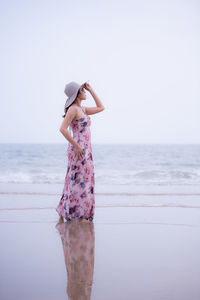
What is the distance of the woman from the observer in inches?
158

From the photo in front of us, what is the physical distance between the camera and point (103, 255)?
2977 millimetres

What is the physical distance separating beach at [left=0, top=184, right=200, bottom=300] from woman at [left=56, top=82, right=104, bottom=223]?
219 mm

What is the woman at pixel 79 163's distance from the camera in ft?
13.2

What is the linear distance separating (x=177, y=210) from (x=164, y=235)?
5.77ft

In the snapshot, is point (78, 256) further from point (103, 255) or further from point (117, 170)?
point (117, 170)

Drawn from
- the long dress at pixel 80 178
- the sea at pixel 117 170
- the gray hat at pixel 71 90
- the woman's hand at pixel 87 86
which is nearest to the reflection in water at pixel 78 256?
the long dress at pixel 80 178

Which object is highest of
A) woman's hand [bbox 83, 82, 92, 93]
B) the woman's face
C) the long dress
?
woman's hand [bbox 83, 82, 92, 93]

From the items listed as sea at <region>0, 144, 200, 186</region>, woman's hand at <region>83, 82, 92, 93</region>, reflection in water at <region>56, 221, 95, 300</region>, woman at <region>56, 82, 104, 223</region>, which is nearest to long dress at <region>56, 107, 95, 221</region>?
woman at <region>56, 82, 104, 223</region>

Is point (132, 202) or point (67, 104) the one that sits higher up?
point (67, 104)

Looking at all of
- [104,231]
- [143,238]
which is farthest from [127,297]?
[104,231]

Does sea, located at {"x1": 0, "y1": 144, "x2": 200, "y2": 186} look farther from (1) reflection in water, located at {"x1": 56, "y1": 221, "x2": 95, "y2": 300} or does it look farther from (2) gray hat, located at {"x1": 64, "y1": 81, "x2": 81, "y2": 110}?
(2) gray hat, located at {"x1": 64, "y1": 81, "x2": 81, "y2": 110}

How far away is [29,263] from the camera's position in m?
2.75

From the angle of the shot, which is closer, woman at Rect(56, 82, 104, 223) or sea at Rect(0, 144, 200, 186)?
woman at Rect(56, 82, 104, 223)

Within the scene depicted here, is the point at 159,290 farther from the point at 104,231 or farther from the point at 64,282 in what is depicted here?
the point at 104,231
